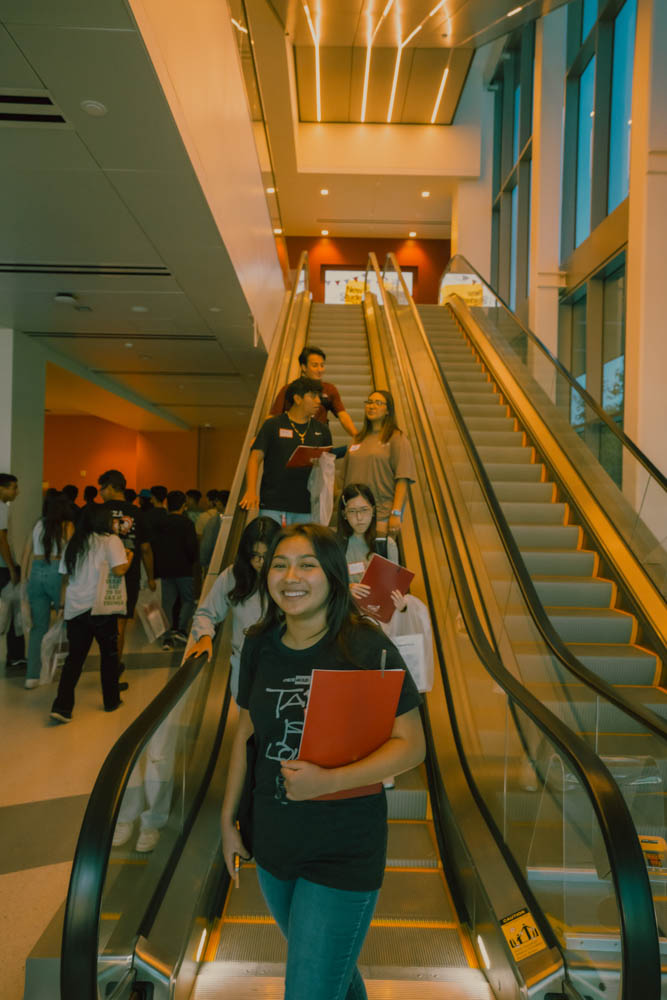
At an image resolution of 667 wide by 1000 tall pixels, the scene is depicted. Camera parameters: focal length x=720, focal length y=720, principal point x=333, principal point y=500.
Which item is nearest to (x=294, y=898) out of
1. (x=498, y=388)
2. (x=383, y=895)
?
(x=383, y=895)

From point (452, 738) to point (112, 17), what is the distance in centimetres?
430

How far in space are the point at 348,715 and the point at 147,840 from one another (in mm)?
1152

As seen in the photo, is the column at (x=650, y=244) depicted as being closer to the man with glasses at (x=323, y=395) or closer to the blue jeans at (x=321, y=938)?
the man with glasses at (x=323, y=395)

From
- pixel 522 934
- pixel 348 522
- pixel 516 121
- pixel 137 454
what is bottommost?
pixel 522 934

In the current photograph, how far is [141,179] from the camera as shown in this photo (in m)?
5.55

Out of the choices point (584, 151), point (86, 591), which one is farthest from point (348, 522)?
point (584, 151)

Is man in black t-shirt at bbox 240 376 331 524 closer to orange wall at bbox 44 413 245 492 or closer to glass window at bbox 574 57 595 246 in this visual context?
glass window at bbox 574 57 595 246

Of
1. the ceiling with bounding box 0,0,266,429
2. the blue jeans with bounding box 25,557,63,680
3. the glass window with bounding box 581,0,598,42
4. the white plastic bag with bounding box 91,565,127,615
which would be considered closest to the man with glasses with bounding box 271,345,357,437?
the ceiling with bounding box 0,0,266,429

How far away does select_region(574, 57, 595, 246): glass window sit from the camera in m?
11.1

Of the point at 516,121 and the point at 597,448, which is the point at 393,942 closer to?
the point at 597,448

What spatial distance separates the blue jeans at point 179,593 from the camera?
28.9ft

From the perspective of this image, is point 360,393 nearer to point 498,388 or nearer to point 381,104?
point 498,388

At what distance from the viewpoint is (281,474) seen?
5184mm

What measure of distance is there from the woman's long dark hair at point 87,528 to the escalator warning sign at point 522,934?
4.37 m
